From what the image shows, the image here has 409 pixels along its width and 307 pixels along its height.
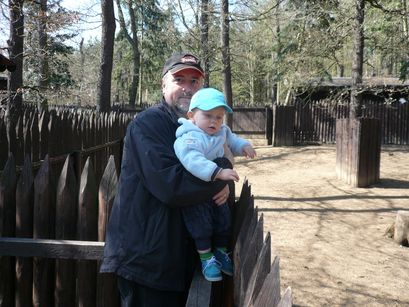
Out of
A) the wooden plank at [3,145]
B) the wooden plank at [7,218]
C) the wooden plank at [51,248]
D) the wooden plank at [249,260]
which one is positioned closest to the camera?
the wooden plank at [249,260]

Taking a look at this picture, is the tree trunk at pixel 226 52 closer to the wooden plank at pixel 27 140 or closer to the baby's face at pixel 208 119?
the wooden plank at pixel 27 140

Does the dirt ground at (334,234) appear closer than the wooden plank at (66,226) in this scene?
No

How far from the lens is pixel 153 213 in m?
1.88

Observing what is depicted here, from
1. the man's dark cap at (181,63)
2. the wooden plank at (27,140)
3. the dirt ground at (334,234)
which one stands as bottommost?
the dirt ground at (334,234)

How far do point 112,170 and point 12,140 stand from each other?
8.72ft

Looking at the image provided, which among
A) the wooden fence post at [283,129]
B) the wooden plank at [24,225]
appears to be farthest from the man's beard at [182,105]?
the wooden fence post at [283,129]

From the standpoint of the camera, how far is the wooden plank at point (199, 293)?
70.2 inches

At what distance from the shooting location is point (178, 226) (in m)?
1.90

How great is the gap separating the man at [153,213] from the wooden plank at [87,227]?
1.78 ft

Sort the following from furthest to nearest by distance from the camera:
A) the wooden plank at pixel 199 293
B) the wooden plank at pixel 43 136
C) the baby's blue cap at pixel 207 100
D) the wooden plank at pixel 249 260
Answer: the wooden plank at pixel 43 136
the baby's blue cap at pixel 207 100
the wooden plank at pixel 199 293
the wooden plank at pixel 249 260

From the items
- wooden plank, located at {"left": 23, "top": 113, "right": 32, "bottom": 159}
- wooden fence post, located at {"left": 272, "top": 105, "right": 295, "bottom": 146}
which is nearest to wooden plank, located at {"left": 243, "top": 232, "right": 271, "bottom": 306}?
wooden plank, located at {"left": 23, "top": 113, "right": 32, "bottom": 159}

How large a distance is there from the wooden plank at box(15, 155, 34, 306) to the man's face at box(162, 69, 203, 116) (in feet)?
3.42

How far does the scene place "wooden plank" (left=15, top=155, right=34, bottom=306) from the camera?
8.67 ft

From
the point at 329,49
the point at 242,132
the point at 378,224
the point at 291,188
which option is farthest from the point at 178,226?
the point at 242,132
